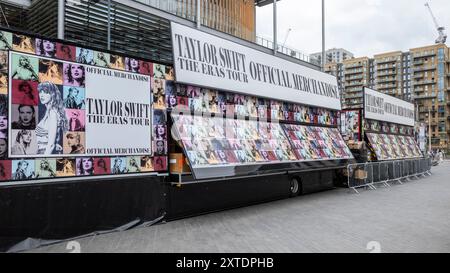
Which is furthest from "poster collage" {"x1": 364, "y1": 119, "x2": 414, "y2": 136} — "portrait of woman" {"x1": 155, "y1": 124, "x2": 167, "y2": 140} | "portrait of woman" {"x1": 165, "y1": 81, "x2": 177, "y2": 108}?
"portrait of woman" {"x1": 155, "y1": 124, "x2": 167, "y2": 140}

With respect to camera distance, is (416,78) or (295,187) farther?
(416,78)

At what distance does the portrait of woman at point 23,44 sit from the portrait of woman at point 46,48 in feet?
0.30

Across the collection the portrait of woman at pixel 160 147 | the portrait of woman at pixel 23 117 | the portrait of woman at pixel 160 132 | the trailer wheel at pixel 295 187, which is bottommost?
the trailer wheel at pixel 295 187

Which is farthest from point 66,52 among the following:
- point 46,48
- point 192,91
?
point 192,91

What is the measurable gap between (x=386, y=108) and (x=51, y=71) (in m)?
19.7

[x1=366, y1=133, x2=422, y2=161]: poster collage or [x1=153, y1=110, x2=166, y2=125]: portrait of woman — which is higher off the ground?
[x1=153, y1=110, x2=166, y2=125]: portrait of woman

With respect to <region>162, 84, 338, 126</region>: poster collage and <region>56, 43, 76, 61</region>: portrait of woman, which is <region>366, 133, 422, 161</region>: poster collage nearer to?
<region>162, 84, 338, 126</region>: poster collage

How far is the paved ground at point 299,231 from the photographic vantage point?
636 cm

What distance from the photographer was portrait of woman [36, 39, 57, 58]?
21.6 ft

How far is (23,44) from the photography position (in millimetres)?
6359

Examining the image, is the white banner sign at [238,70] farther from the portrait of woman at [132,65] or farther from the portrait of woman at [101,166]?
the portrait of woman at [101,166]

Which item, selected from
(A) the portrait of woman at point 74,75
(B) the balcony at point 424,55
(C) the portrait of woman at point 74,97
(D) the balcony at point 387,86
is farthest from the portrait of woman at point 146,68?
(D) the balcony at point 387,86

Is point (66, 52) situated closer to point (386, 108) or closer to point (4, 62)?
point (4, 62)
